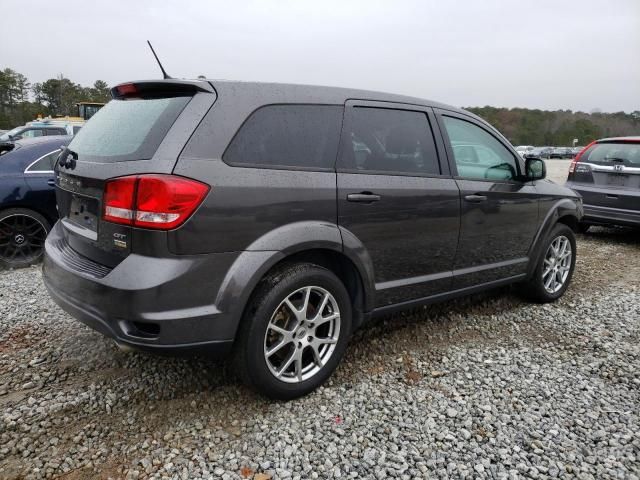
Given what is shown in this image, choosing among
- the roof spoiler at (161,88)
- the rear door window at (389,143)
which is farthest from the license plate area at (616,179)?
the roof spoiler at (161,88)

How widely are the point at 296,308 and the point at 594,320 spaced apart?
9.39ft

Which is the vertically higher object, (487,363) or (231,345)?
(231,345)

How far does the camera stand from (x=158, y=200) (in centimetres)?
→ 218

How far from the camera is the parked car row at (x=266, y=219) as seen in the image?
7.34ft

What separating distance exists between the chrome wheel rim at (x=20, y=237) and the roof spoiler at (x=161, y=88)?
130 inches

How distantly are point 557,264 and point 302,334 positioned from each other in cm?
297

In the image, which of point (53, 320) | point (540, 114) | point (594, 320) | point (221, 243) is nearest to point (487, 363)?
point (594, 320)

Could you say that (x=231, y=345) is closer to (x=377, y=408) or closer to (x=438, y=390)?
(x=377, y=408)

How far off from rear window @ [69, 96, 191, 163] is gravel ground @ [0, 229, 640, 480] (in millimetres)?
1136

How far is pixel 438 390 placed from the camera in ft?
9.53

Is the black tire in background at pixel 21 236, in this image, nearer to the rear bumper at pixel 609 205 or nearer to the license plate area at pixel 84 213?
the license plate area at pixel 84 213

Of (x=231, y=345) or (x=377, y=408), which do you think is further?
(x=377, y=408)

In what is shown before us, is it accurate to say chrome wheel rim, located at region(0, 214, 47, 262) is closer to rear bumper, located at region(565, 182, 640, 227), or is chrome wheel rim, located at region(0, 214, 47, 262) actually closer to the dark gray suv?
the dark gray suv

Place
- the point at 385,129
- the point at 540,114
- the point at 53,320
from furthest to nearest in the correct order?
1. the point at 540,114
2. the point at 53,320
3. the point at 385,129
